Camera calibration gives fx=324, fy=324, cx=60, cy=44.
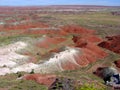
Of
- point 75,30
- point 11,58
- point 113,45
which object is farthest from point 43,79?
point 75,30

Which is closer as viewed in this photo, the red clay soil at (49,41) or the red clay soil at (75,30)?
the red clay soil at (49,41)

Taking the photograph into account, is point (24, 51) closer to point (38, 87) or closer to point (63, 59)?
point (63, 59)

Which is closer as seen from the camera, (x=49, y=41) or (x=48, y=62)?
(x=48, y=62)

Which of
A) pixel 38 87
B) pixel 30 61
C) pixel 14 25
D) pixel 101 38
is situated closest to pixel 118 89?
pixel 38 87

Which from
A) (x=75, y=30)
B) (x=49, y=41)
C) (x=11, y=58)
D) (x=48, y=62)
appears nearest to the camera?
(x=48, y=62)

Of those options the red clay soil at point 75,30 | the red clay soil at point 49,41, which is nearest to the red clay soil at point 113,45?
the red clay soil at point 49,41

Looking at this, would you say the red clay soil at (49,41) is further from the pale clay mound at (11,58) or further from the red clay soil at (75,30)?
the red clay soil at (75,30)

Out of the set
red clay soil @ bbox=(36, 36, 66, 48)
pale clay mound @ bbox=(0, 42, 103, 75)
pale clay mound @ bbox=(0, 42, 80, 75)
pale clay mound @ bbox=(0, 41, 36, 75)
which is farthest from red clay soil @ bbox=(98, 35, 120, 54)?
pale clay mound @ bbox=(0, 41, 36, 75)

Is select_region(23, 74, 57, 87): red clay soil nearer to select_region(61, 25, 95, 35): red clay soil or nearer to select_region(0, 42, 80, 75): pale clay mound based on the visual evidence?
select_region(0, 42, 80, 75): pale clay mound

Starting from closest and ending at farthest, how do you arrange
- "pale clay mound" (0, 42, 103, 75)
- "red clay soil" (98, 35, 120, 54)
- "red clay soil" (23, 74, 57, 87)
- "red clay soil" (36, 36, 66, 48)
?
"red clay soil" (23, 74, 57, 87), "pale clay mound" (0, 42, 103, 75), "red clay soil" (98, 35, 120, 54), "red clay soil" (36, 36, 66, 48)

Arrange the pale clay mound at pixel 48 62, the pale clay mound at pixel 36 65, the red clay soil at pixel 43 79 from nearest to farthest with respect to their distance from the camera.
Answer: the red clay soil at pixel 43 79 < the pale clay mound at pixel 36 65 < the pale clay mound at pixel 48 62

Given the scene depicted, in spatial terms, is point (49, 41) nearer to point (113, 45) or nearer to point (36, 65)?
point (113, 45)

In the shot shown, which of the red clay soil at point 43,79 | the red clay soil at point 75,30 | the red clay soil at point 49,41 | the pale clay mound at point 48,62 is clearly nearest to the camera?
the red clay soil at point 43,79
